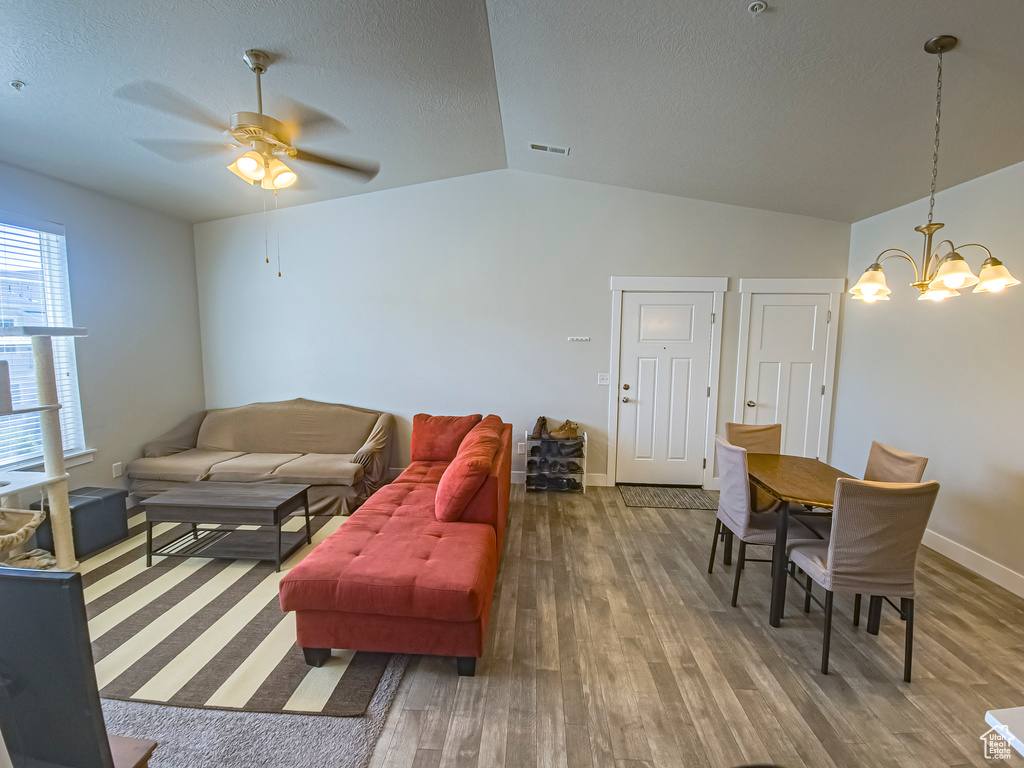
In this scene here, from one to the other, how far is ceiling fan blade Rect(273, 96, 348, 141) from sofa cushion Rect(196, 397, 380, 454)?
2462 mm

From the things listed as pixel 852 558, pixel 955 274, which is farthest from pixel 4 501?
pixel 955 274

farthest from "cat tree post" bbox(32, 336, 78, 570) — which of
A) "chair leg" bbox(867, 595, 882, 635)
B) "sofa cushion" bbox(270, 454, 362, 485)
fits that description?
"chair leg" bbox(867, 595, 882, 635)

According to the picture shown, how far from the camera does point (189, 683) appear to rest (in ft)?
6.15

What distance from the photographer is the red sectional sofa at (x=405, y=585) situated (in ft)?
6.07

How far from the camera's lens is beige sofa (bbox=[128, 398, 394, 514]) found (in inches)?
144

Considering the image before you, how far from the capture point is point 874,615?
7.24 ft

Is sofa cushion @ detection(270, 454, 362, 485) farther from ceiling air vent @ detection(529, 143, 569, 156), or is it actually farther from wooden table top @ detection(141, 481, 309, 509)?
ceiling air vent @ detection(529, 143, 569, 156)

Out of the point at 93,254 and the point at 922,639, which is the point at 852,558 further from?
the point at 93,254

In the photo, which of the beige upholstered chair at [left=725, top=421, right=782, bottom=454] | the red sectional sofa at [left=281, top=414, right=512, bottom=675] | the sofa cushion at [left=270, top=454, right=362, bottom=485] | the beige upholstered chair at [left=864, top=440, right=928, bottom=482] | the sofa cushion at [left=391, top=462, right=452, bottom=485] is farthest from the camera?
the sofa cushion at [left=270, top=454, right=362, bottom=485]

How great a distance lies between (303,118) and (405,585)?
290cm

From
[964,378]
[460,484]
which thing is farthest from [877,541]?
[460,484]

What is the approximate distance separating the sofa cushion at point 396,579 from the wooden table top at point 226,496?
3.00 feet

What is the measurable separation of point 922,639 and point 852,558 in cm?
82

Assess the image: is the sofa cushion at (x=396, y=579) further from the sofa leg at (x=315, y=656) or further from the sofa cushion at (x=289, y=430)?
the sofa cushion at (x=289, y=430)
